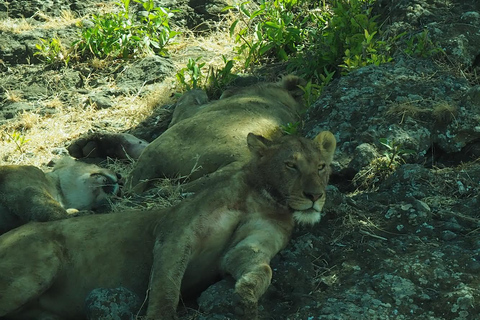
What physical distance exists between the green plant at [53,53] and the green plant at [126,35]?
0.22 metres

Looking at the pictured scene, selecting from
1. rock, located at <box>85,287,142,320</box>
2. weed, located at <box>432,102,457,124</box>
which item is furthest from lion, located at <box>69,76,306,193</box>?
rock, located at <box>85,287,142,320</box>

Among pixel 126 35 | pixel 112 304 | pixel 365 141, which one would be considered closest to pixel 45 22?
pixel 126 35

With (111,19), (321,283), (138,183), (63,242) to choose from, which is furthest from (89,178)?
(111,19)

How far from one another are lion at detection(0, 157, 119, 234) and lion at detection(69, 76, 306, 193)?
0.33m

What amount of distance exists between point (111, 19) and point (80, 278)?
22.4ft

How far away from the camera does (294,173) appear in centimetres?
568

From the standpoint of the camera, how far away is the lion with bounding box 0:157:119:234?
6723 millimetres

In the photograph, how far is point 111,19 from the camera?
11.7m

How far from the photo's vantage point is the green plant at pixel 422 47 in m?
8.45

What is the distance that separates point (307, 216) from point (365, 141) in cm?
191

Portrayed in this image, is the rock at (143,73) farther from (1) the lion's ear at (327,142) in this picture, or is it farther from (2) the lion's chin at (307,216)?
(2) the lion's chin at (307,216)

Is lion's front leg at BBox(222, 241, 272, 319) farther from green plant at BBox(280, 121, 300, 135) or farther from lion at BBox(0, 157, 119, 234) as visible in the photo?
green plant at BBox(280, 121, 300, 135)

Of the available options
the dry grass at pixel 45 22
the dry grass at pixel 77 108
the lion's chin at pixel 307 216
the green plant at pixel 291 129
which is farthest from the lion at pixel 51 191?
the dry grass at pixel 45 22

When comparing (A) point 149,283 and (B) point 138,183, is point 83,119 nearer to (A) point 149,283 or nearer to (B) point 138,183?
(B) point 138,183
